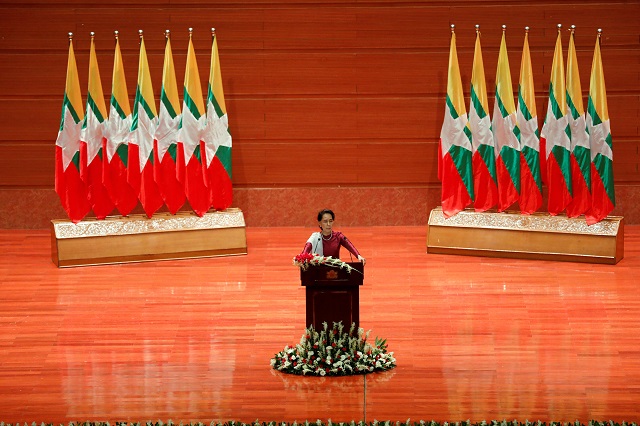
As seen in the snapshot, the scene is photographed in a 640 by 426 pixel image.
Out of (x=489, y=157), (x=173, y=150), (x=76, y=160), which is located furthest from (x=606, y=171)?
(x=76, y=160)

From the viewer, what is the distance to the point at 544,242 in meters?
11.0

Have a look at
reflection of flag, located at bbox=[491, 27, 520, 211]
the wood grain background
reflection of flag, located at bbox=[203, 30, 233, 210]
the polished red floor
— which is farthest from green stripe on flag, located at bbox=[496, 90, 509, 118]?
reflection of flag, located at bbox=[203, 30, 233, 210]

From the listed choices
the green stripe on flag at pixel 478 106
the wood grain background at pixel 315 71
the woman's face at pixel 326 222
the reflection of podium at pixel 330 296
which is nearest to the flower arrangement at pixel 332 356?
the reflection of podium at pixel 330 296

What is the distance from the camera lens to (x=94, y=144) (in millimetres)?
11336

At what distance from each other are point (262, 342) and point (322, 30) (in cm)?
531

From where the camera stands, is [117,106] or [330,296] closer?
[330,296]

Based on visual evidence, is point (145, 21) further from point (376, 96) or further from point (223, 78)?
point (376, 96)

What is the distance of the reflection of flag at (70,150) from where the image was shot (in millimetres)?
11258

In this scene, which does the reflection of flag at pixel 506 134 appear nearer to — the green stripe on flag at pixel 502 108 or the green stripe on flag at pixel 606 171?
the green stripe on flag at pixel 502 108

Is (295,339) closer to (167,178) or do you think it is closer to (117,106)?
(167,178)

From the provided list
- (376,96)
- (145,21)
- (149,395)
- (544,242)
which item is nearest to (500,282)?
(544,242)

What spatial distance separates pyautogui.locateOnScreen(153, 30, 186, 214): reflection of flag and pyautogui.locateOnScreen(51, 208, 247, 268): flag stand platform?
0.28m

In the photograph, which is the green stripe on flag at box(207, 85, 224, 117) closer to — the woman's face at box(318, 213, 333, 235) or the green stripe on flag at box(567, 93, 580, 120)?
the green stripe on flag at box(567, 93, 580, 120)

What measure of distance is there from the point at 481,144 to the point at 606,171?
A: 1401mm
